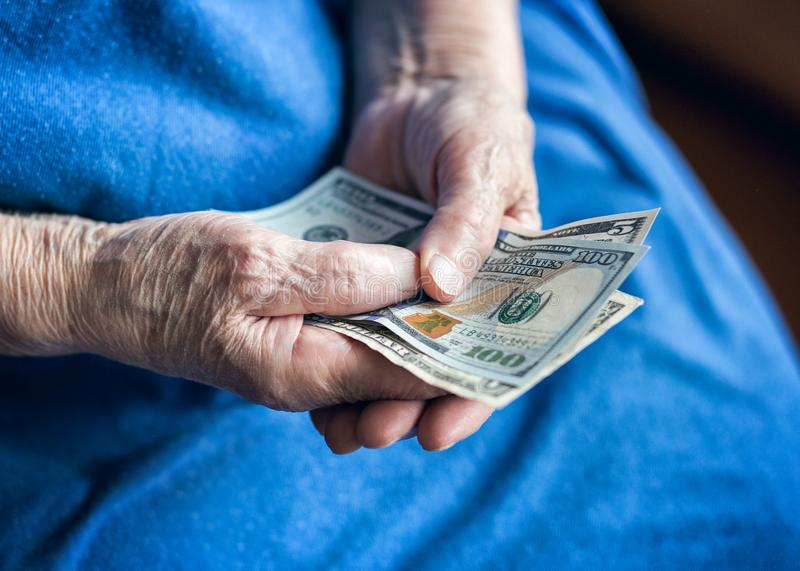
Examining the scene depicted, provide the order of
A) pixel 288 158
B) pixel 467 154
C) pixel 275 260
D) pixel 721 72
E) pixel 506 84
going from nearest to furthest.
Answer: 1. pixel 275 260
2. pixel 467 154
3. pixel 288 158
4. pixel 506 84
5. pixel 721 72

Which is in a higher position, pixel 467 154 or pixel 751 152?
pixel 467 154

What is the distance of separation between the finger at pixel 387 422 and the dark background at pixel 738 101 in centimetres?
204

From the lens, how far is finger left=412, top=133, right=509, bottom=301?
2.46ft

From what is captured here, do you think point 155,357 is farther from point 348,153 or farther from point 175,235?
point 348,153

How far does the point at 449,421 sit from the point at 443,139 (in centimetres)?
42

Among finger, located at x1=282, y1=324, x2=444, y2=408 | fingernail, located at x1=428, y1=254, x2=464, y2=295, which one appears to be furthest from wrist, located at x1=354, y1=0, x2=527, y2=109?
finger, located at x1=282, y1=324, x2=444, y2=408

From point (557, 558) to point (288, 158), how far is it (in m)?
0.69

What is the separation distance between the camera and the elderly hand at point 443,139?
0.71 m

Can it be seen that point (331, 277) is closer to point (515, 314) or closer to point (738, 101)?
point (515, 314)

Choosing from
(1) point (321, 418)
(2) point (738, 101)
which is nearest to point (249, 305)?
(1) point (321, 418)

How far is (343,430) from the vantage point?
28.9 inches

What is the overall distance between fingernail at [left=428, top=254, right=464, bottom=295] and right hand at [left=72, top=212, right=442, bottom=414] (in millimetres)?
23

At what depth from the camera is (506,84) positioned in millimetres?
1095

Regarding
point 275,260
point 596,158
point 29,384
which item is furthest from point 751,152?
point 29,384
